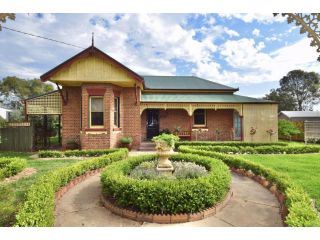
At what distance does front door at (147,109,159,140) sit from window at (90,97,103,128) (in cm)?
577

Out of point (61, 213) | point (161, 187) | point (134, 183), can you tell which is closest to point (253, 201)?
point (161, 187)

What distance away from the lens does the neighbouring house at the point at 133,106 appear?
12.6 m

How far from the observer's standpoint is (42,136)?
49.0ft

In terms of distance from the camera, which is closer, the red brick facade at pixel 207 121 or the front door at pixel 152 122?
the red brick facade at pixel 207 121

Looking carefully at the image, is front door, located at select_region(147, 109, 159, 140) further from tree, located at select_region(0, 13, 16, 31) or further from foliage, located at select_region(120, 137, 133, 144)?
tree, located at select_region(0, 13, 16, 31)

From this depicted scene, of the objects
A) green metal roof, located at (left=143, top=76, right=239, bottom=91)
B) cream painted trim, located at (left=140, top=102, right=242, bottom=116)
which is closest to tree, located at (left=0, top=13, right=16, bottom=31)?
cream painted trim, located at (left=140, top=102, right=242, bottom=116)

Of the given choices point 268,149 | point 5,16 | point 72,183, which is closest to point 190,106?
point 268,149

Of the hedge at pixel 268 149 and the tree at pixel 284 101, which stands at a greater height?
the tree at pixel 284 101

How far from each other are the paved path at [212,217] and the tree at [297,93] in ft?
175

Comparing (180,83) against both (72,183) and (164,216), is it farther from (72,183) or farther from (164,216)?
(164,216)

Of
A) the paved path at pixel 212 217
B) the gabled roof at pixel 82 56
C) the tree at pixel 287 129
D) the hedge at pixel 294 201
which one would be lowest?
the paved path at pixel 212 217

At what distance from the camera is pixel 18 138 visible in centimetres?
1374

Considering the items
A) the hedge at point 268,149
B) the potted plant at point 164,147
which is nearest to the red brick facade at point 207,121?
the hedge at point 268,149

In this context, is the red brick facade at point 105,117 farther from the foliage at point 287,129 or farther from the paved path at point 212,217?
the foliage at point 287,129
